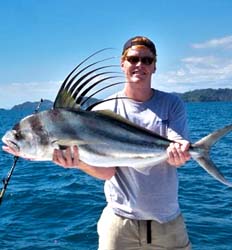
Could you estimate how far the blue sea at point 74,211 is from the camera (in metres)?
8.62

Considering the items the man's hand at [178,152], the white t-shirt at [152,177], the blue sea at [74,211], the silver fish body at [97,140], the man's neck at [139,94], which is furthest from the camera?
the blue sea at [74,211]

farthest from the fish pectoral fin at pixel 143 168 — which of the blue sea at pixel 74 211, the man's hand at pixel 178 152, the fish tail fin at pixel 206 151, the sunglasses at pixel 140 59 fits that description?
the blue sea at pixel 74 211

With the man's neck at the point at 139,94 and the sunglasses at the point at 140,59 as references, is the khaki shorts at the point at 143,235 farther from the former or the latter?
the sunglasses at the point at 140,59

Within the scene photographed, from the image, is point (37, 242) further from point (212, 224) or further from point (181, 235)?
point (181, 235)

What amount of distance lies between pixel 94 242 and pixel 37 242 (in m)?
1.04

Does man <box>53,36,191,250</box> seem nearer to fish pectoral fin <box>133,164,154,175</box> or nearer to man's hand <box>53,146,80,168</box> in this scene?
fish pectoral fin <box>133,164,154,175</box>

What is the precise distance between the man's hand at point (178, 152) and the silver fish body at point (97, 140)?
0.15 ft

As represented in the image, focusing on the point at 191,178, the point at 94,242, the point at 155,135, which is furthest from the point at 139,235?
the point at 191,178

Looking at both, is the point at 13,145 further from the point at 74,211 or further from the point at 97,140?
the point at 74,211

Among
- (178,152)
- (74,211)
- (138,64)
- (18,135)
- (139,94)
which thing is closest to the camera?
(18,135)

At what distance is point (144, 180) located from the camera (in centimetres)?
435

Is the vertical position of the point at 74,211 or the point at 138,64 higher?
the point at 138,64

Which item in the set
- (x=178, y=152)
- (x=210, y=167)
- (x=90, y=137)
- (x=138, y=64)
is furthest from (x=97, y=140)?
(x=210, y=167)

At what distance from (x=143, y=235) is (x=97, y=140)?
1.12 meters
